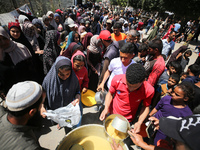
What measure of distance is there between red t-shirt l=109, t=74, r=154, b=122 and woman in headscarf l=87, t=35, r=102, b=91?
5.75ft

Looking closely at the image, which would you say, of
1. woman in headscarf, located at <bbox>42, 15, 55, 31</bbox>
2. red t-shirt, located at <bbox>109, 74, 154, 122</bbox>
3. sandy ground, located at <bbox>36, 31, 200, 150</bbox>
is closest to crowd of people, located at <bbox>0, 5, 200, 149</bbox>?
red t-shirt, located at <bbox>109, 74, 154, 122</bbox>

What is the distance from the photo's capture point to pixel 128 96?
1681 millimetres

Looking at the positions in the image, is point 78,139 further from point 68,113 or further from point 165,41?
point 165,41

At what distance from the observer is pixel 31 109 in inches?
45.5

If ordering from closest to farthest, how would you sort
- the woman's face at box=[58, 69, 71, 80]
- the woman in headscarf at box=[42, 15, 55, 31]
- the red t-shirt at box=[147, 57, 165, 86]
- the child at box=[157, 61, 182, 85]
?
the woman's face at box=[58, 69, 71, 80] < the red t-shirt at box=[147, 57, 165, 86] < the child at box=[157, 61, 182, 85] < the woman in headscarf at box=[42, 15, 55, 31]

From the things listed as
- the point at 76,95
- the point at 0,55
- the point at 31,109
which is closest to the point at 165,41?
the point at 76,95

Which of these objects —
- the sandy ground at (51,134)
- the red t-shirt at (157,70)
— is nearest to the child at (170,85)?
the red t-shirt at (157,70)

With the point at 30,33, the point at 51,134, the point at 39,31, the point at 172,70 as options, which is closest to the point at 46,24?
the point at 39,31

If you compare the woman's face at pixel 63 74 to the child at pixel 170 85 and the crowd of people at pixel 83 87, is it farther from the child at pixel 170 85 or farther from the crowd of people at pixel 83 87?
the child at pixel 170 85

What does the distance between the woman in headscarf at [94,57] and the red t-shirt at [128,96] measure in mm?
1753

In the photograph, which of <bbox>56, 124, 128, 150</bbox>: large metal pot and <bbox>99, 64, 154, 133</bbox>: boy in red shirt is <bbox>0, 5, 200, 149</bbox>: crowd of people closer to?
<bbox>99, 64, 154, 133</bbox>: boy in red shirt

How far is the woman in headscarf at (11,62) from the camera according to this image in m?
2.12

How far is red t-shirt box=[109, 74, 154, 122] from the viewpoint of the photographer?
5.39 ft

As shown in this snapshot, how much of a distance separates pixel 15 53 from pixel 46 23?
328 cm
